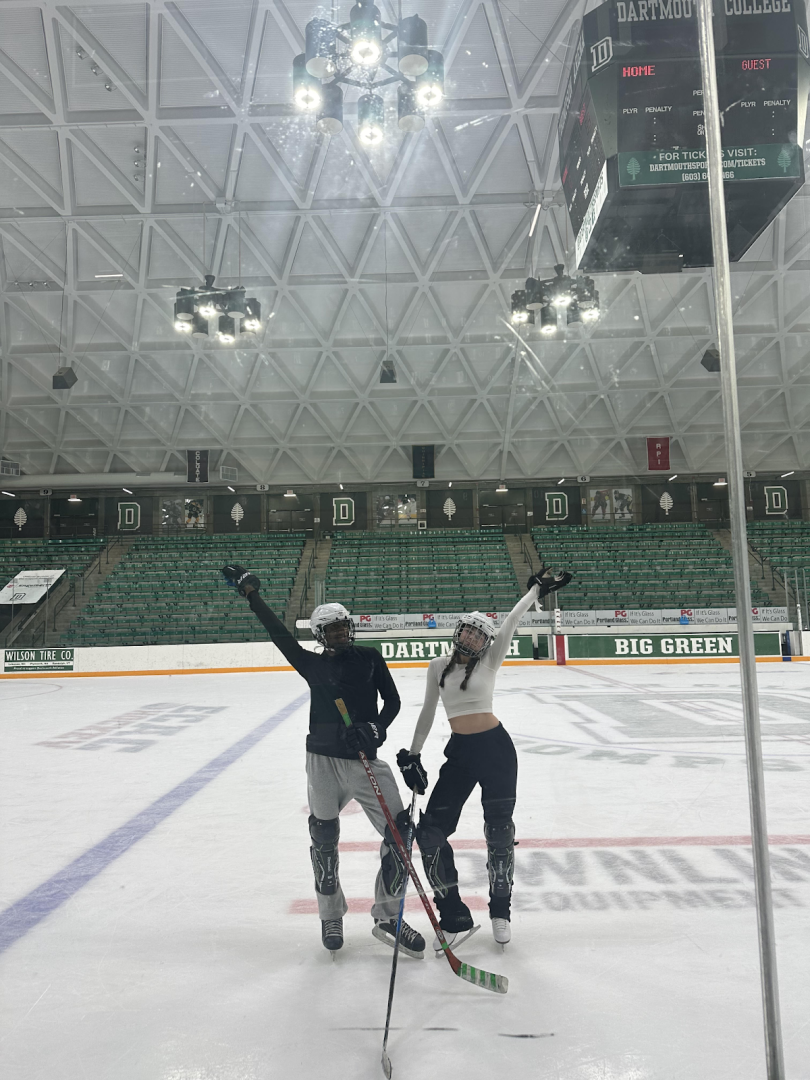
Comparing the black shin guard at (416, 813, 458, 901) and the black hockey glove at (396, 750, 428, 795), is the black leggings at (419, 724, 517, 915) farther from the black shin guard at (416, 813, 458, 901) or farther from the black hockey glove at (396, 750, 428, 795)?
the black hockey glove at (396, 750, 428, 795)

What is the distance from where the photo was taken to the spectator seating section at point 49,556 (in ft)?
58.5

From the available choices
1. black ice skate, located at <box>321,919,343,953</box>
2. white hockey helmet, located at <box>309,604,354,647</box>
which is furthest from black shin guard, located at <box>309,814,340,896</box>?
white hockey helmet, located at <box>309,604,354,647</box>

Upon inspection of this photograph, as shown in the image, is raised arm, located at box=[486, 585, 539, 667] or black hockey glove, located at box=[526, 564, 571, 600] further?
black hockey glove, located at box=[526, 564, 571, 600]

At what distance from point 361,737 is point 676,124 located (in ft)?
13.8

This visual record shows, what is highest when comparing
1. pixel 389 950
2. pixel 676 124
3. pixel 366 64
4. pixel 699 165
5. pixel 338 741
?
pixel 366 64

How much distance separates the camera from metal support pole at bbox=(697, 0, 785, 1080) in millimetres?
1747

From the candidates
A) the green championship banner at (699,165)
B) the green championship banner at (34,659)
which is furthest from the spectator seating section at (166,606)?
the green championship banner at (699,165)

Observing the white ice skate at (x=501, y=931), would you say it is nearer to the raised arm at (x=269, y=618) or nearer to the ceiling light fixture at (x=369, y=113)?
the raised arm at (x=269, y=618)

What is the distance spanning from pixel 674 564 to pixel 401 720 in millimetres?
11172

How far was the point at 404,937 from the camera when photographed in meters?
2.97

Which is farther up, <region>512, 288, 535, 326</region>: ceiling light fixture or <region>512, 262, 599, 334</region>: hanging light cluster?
<region>512, 288, 535, 326</region>: ceiling light fixture

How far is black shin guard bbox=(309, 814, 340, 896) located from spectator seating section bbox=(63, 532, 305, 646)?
13.2 m

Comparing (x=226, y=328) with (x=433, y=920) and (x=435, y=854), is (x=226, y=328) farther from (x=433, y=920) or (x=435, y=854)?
(x=433, y=920)

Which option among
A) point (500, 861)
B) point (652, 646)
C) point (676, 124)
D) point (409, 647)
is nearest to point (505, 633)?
point (500, 861)
